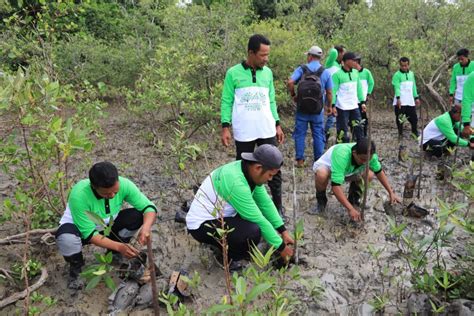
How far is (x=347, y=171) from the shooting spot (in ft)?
13.9

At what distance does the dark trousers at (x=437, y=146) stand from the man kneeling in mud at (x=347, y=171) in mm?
1876

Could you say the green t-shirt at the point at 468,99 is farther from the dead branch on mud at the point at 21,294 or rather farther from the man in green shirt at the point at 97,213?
the dead branch on mud at the point at 21,294

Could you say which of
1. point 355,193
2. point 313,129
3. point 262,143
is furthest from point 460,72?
point 262,143

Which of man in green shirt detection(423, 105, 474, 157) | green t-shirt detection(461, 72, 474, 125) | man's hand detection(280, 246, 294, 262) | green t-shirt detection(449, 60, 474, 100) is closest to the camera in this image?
man's hand detection(280, 246, 294, 262)

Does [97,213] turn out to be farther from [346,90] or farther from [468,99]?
[468,99]

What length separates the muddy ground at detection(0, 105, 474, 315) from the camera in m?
3.10

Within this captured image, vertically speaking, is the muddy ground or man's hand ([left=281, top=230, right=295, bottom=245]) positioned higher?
man's hand ([left=281, top=230, right=295, bottom=245])

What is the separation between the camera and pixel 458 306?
2555 mm

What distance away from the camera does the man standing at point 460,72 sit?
6.51 meters

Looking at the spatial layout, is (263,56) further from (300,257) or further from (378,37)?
(378,37)

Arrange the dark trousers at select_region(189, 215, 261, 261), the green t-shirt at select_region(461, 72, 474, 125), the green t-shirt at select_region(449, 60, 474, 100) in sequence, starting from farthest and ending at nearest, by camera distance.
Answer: the green t-shirt at select_region(449, 60, 474, 100), the green t-shirt at select_region(461, 72, 474, 125), the dark trousers at select_region(189, 215, 261, 261)

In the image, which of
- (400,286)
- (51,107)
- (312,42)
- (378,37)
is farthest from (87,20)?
(400,286)

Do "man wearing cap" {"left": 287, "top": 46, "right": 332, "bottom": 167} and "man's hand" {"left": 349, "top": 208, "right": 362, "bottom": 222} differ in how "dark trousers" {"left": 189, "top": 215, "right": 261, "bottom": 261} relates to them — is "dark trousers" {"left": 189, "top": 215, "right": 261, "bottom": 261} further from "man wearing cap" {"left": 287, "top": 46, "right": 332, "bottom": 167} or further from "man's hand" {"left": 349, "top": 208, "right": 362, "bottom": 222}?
"man wearing cap" {"left": 287, "top": 46, "right": 332, "bottom": 167}

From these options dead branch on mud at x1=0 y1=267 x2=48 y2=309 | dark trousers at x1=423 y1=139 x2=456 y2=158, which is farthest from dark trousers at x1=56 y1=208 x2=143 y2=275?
dark trousers at x1=423 y1=139 x2=456 y2=158
